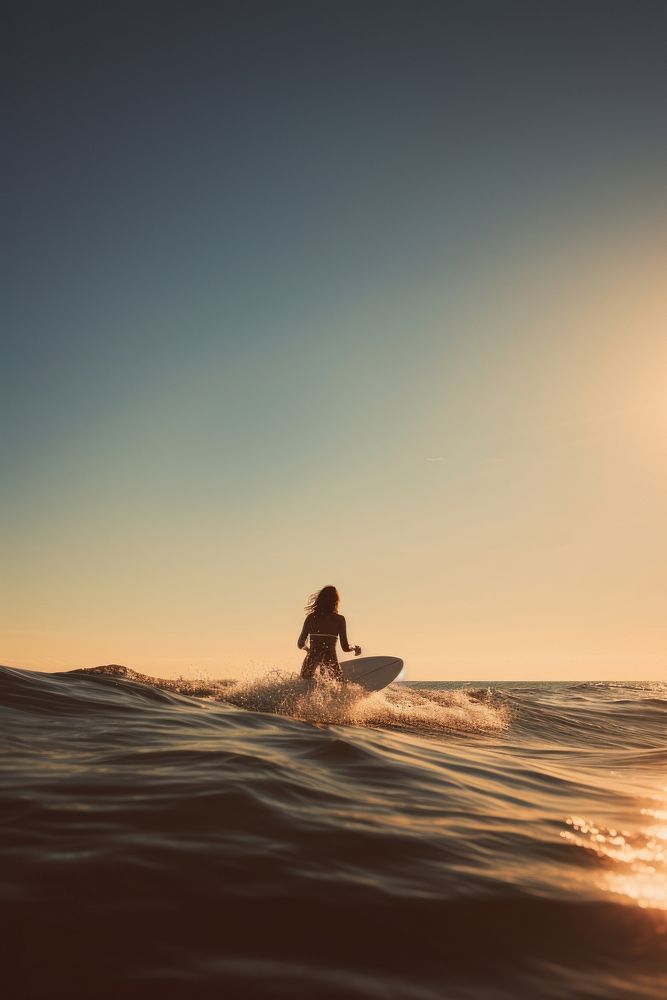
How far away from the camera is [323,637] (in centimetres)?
1202

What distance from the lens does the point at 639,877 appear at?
310cm

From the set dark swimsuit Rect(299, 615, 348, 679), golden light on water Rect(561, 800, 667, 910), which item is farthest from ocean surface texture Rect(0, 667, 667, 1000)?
dark swimsuit Rect(299, 615, 348, 679)

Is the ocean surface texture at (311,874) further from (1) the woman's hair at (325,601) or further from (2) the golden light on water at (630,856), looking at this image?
(1) the woman's hair at (325,601)

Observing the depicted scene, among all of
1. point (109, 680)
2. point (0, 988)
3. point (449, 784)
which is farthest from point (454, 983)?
point (109, 680)

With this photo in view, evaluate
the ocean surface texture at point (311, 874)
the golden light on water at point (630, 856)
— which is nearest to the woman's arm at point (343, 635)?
the ocean surface texture at point (311, 874)

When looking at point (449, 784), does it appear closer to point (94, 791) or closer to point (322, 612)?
point (94, 791)

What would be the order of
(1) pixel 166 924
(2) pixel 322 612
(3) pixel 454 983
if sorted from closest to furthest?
1. (3) pixel 454 983
2. (1) pixel 166 924
3. (2) pixel 322 612

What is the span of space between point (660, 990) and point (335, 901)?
3.94 feet

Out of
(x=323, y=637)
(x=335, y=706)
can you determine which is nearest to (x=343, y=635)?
(x=323, y=637)

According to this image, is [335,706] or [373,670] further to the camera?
[373,670]

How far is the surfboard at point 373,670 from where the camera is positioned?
13.0 metres

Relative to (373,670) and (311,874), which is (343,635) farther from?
Answer: (311,874)

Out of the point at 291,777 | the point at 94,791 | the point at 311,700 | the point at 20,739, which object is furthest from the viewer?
the point at 311,700

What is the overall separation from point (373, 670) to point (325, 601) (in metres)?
2.79
